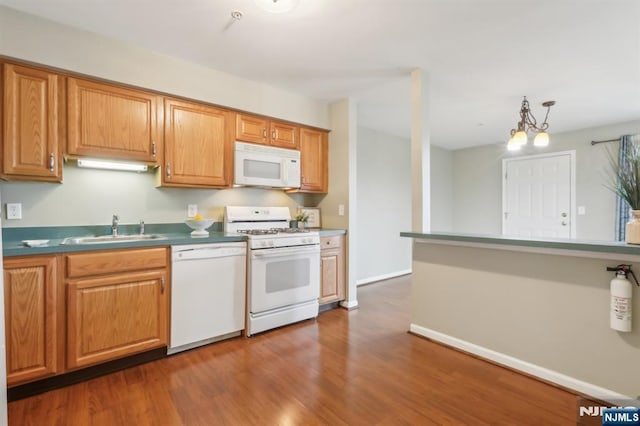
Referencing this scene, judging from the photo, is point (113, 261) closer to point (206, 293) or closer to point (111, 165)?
point (206, 293)

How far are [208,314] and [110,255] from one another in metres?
0.86

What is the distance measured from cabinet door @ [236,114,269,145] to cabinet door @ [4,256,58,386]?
1.81 m

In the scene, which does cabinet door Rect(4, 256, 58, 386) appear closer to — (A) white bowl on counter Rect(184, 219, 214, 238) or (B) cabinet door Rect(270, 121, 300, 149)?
Result: (A) white bowl on counter Rect(184, 219, 214, 238)

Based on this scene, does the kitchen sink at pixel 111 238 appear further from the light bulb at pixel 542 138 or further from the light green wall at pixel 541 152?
the light green wall at pixel 541 152

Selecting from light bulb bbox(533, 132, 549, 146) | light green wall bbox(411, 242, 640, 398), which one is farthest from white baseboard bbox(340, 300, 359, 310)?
light bulb bbox(533, 132, 549, 146)

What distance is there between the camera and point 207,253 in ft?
8.20

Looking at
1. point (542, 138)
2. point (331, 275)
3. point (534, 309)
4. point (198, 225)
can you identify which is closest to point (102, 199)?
point (198, 225)

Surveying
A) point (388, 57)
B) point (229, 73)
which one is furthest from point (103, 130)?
point (388, 57)

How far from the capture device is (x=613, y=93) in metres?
3.29

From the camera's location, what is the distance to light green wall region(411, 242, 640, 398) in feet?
5.96

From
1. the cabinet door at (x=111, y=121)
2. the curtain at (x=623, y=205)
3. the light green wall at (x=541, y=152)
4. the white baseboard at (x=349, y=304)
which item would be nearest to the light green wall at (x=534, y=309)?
the white baseboard at (x=349, y=304)

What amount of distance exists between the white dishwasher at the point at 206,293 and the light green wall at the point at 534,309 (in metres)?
1.65

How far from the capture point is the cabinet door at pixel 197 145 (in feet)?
8.67

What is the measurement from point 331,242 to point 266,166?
43.0 inches
